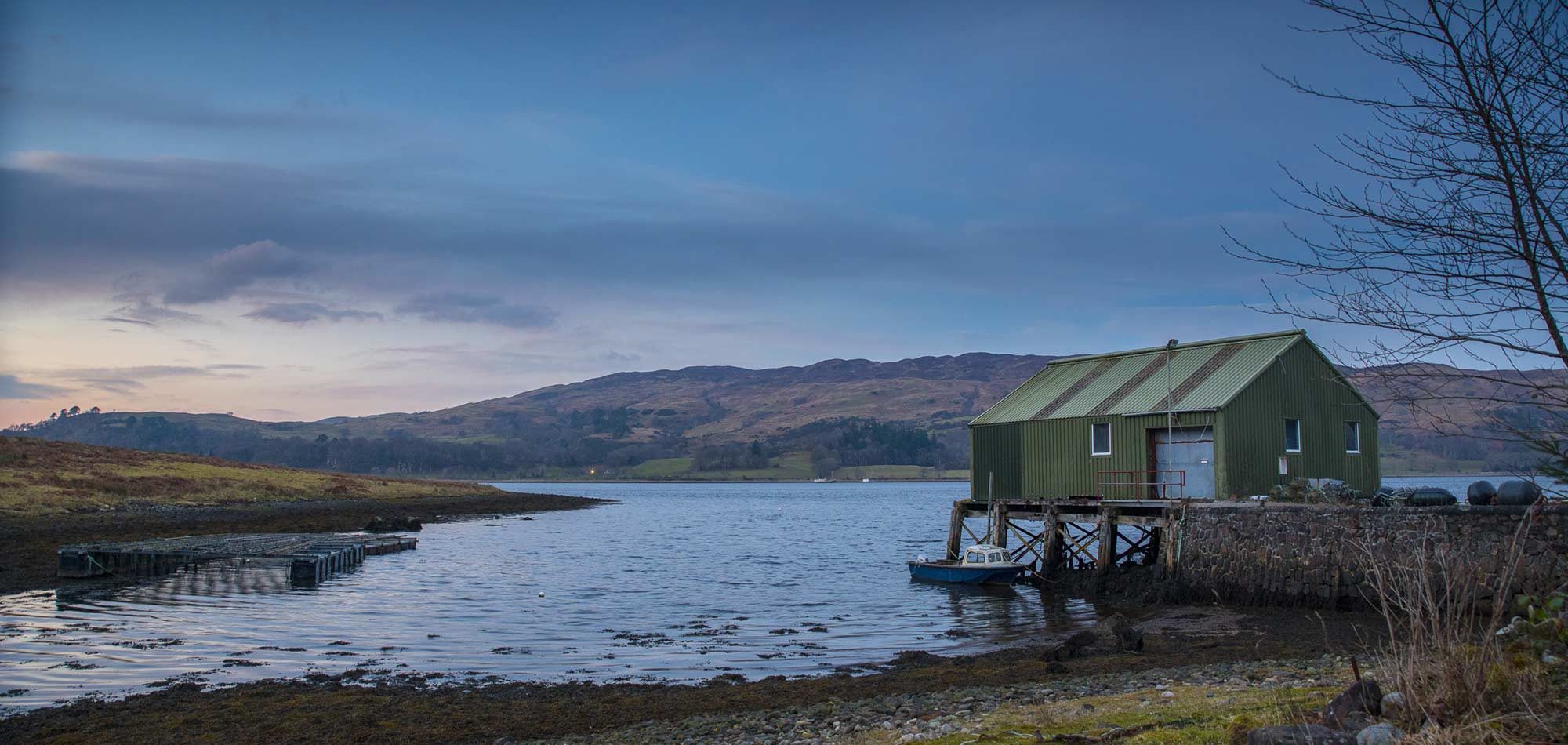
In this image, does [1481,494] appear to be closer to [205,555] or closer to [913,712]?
[913,712]

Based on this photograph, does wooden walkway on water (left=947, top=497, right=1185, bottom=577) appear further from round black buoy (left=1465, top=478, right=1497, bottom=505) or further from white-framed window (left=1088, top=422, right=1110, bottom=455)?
round black buoy (left=1465, top=478, right=1497, bottom=505)

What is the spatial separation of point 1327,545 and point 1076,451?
454 inches

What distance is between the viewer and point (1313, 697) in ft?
34.0

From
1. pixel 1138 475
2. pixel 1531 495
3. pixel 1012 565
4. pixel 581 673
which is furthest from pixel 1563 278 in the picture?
pixel 1012 565

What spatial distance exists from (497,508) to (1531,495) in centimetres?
10288

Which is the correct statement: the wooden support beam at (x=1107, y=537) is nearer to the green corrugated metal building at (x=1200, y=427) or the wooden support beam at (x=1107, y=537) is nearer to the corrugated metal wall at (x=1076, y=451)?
the green corrugated metal building at (x=1200, y=427)

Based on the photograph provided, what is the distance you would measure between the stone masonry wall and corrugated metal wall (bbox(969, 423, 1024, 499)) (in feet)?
30.9

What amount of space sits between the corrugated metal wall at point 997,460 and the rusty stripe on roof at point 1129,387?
3948 millimetres

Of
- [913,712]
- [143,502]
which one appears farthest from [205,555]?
[913,712]

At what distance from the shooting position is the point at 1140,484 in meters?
35.2

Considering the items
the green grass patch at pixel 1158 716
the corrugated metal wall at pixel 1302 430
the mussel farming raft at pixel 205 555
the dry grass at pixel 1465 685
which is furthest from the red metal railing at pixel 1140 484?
the mussel farming raft at pixel 205 555

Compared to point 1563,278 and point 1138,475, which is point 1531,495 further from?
point 1563,278

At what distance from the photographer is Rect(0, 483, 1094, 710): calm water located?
2227 cm

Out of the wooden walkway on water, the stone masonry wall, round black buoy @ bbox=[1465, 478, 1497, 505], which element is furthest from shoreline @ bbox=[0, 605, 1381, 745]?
the wooden walkway on water
